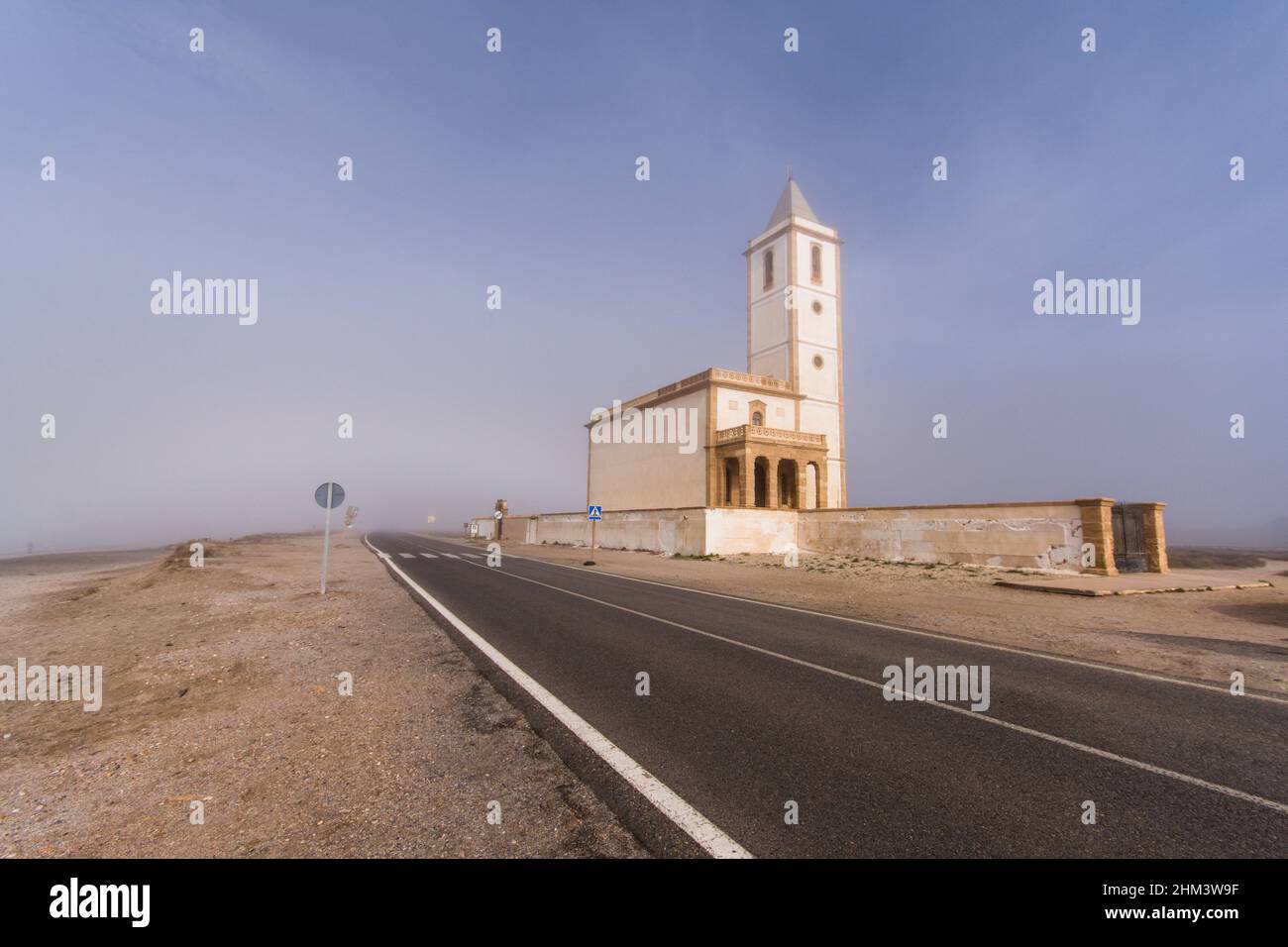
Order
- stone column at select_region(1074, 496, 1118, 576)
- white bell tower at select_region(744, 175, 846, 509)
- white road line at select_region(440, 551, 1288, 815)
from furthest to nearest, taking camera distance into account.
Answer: white bell tower at select_region(744, 175, 846, 509)
stone column at select_region(1074, 496, 1118, 576)
white road line at select_region(440, 551, 1288, 815)

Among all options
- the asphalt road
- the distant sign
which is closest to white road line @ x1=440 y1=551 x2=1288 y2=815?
the asphalt road

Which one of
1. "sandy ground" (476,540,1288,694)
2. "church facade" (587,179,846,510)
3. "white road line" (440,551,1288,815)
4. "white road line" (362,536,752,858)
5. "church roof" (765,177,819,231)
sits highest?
"church roof" (765,177,819,231)

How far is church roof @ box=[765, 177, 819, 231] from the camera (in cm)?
4267

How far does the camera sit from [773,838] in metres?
2.73

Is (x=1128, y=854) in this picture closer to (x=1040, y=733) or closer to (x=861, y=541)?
(x=1040, y=733)

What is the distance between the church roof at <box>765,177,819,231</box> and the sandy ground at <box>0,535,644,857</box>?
4440cm

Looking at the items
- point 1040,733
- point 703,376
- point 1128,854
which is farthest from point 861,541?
point 1128,854

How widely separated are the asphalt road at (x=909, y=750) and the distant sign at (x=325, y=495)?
8.05 meters

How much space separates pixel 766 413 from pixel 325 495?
29855 millimetres

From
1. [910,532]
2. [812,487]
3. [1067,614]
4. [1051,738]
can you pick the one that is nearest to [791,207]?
[812,487]

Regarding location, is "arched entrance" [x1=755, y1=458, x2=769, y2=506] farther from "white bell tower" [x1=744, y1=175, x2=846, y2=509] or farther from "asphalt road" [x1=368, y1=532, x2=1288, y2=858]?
"asphalt road" [x1=368, y1=532, x2=1288, y2=858]

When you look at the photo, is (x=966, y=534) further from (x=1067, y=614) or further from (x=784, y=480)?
(x=784, y=480)
